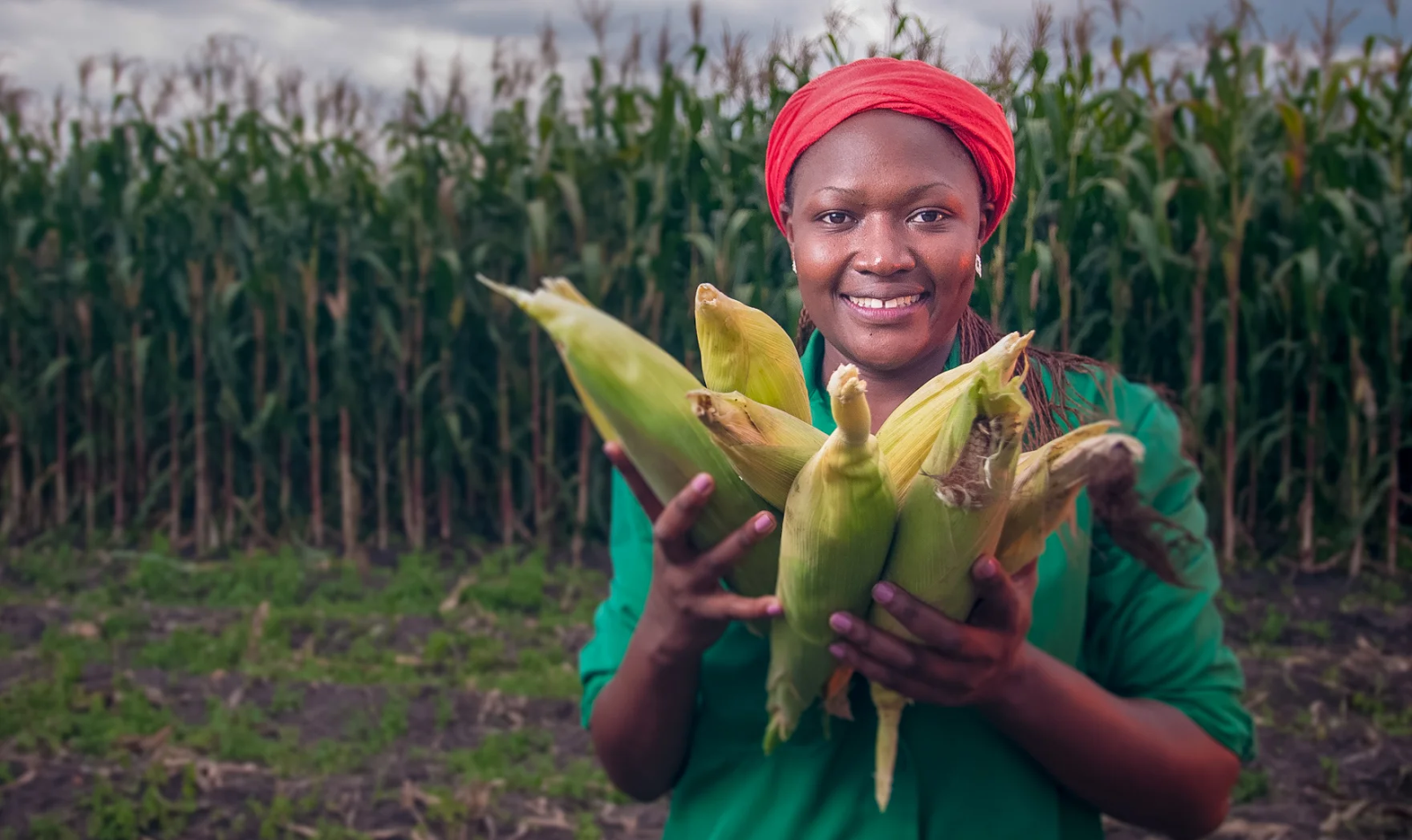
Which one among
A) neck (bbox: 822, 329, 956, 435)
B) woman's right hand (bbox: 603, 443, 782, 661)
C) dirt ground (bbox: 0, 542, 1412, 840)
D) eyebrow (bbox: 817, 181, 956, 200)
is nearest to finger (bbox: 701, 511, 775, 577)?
woman's right hand (bbox: 603, 443, 782, 661)

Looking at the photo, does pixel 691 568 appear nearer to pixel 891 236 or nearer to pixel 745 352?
pixel 745 352

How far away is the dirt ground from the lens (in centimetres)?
297

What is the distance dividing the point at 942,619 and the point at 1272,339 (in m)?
4.79

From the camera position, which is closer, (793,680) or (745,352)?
(745,352)

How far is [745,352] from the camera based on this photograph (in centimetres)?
75

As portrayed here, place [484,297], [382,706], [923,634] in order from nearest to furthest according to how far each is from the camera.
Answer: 1. [923,634]
2. [382,706]
3. [484,297]

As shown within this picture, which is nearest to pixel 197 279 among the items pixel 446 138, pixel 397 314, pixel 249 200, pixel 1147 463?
pixel 249 200

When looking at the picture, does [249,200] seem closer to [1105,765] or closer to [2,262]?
[2,262]

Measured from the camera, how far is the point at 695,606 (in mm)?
859

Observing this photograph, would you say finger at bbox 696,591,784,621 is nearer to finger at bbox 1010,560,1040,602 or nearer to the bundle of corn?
the bundle of corn

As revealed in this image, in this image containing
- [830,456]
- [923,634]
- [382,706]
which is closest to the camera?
[830,456]

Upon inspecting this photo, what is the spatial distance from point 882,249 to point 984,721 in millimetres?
474

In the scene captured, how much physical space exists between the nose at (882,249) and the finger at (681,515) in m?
0.18

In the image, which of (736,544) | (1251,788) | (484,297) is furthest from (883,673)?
(484,297)
